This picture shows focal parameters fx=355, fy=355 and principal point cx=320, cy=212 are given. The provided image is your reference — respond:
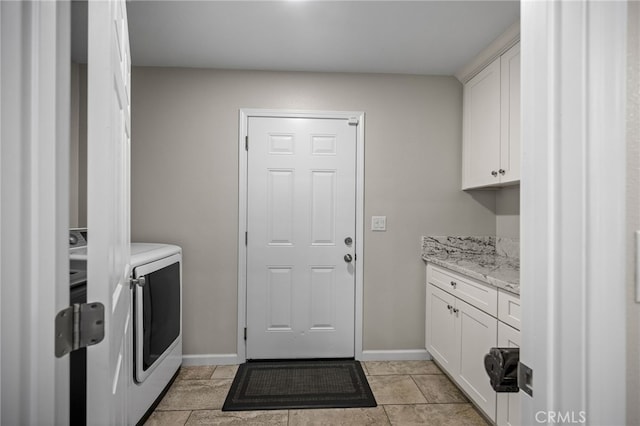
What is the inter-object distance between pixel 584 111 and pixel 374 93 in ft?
7.99

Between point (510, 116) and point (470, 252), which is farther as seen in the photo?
point (470, 252)

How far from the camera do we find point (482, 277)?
1.94 m

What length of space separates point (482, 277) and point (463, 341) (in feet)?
1.63

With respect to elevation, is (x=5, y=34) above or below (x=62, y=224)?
above

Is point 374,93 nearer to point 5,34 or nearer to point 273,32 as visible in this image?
point 273,32

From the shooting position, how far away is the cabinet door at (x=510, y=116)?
214cm

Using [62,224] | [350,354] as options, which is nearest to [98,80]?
[62,224]

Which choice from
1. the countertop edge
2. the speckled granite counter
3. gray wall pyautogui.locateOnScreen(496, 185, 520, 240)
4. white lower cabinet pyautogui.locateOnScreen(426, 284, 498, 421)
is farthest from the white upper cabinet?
white lower cabinet pyautogui.locateOnScreen(426, 284, 498, 421)

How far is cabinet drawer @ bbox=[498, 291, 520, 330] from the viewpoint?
165cm

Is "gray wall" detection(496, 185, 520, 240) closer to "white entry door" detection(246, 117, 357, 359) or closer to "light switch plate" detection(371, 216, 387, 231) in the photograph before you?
"light switch plate" detection(371, 216, 387, 231)

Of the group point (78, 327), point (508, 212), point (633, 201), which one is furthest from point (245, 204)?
point (633, 201)

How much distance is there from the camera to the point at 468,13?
1980mm

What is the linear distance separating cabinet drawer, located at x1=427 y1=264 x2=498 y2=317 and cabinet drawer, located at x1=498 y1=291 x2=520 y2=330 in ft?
0.14

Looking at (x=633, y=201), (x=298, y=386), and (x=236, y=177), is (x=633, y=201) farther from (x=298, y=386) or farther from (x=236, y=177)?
(x=236, y=177)
